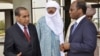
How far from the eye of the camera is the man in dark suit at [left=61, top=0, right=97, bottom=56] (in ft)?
12.5

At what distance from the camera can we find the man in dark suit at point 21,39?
13.5 ft

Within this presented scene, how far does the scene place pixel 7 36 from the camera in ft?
13.6

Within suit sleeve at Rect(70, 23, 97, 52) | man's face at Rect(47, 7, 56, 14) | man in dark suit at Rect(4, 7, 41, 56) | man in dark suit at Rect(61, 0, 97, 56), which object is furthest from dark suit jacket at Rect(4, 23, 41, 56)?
man's face at Rect(47, 7, 56, 14)

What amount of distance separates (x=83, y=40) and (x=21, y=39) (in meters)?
0.77

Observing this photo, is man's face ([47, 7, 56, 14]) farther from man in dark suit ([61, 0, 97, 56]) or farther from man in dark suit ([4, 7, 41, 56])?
man in dark suit ([61, 0, 97, 56])

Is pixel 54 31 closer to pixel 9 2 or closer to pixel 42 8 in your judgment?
pixel 42 8

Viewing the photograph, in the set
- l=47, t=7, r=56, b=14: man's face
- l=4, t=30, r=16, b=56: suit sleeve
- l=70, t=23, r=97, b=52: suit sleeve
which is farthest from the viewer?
l=47, t=7, r=56, b=14: man's face

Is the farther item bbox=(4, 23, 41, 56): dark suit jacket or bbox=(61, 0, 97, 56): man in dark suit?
bbox=(4, 23, 41, 56): dark suit jacket

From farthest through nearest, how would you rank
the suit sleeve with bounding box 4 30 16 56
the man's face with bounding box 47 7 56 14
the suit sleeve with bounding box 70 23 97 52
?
1. the man's face with bounding box 47 7 56 14
2. the suit sleeve with bounding box 4 30 16 56
3. the suit sleeve with bounding box 70 23 97 52

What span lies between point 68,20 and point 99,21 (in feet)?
3.03

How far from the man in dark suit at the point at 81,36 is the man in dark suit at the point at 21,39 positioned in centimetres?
42

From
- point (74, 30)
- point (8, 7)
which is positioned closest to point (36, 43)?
point (74, 30)

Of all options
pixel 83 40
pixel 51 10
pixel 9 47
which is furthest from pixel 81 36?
pixel 51 10

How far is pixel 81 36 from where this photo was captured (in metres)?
3.91
